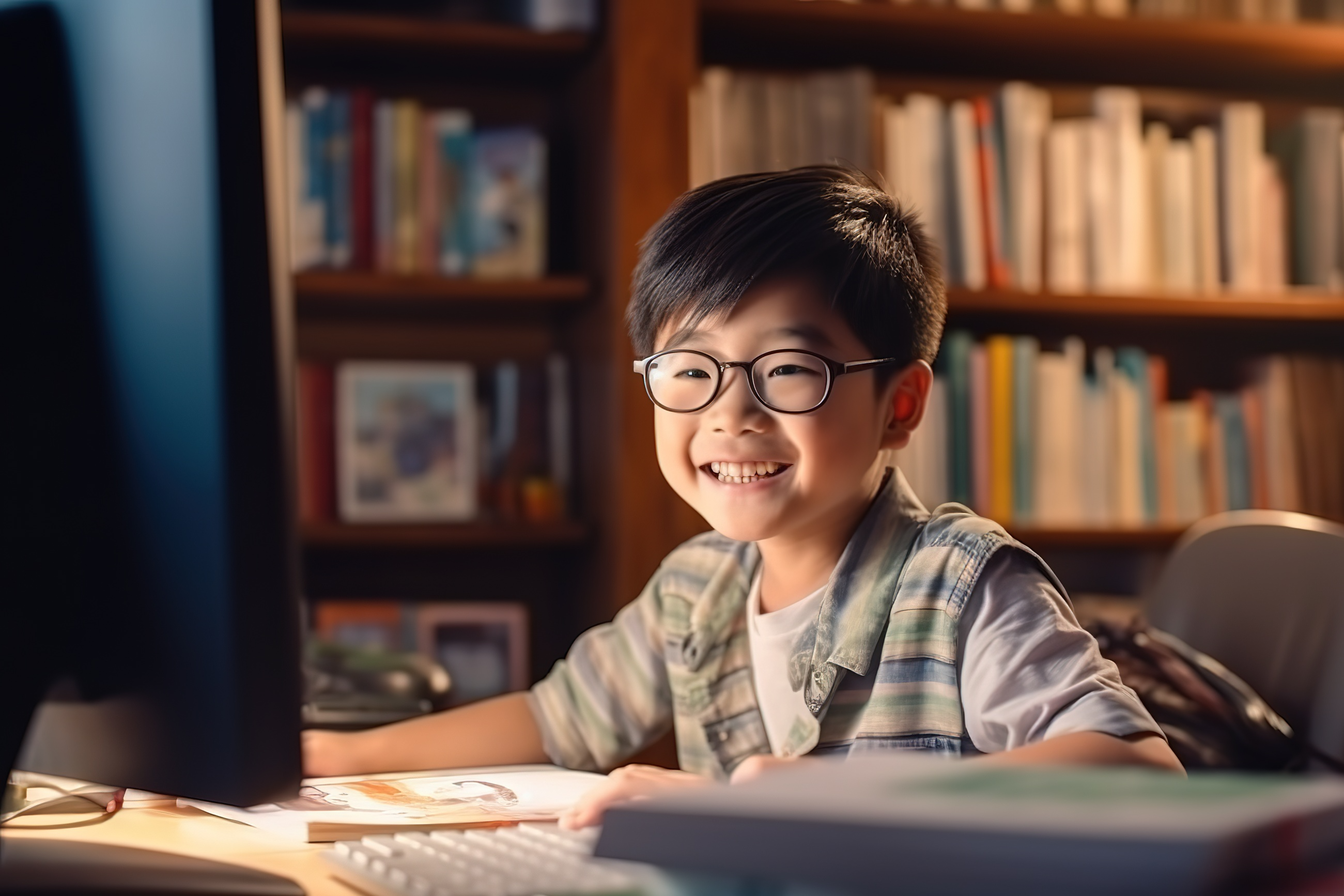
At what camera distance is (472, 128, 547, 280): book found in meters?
2.24

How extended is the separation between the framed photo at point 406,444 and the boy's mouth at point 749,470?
1.28 meters

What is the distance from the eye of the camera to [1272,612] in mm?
1345

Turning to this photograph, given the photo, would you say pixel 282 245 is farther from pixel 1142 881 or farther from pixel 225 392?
pixel 1142 881

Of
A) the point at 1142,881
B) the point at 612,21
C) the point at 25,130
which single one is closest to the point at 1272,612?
the point at 1142,881

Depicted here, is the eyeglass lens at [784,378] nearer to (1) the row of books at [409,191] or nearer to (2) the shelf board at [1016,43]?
(1) the row of books at [409,191]

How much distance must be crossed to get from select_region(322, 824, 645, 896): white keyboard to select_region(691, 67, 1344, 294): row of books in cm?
165

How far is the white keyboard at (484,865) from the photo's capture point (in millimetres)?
602

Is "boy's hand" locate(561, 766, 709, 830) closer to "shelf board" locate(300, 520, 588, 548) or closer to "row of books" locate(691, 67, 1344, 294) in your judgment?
"shelf board" locate(300, 520, 588, 548)

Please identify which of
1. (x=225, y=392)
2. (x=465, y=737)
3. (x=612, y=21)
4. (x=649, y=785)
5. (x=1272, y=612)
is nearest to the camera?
(x=225, y=392)

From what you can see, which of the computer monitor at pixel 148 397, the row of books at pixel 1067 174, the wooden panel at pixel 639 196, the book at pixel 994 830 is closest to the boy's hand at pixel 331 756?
the computer monitor at pixel 148 397

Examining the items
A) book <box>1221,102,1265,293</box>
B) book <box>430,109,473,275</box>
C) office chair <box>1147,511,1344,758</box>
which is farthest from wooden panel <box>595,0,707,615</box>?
book <box>1221,102,1265,293</box>

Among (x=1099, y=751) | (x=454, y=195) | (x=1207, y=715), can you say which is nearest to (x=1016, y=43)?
(x=454, y=195)

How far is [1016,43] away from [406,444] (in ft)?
4.01

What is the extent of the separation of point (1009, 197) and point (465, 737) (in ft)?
5.04
